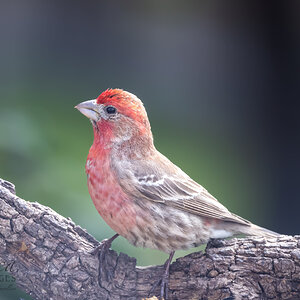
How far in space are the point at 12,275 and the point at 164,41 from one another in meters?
2.82

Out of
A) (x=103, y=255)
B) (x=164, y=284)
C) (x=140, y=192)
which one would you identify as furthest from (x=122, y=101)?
(x=164, y=284)

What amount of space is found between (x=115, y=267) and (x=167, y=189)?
51cm

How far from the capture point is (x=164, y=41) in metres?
5.00

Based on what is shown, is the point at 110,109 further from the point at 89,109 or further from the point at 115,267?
the point at 115,267

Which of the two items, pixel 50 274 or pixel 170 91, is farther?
pixel 170 91

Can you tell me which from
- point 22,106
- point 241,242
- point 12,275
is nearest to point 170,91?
point 22,106

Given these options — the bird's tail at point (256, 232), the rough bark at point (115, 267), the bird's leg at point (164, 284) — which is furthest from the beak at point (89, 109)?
the bird's tail at point (256, 232)

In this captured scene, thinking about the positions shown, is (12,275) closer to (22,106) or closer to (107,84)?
(22,106)

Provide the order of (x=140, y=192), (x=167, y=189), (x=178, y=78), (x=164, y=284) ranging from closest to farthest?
(x=164, y=284) < (x=140, y=192) < (x=167, y=189) < (x=178, y=78)

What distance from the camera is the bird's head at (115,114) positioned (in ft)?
10.4

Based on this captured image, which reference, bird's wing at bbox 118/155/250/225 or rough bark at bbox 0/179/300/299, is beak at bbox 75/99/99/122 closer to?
bird's wing at bbox 118/155/250/225

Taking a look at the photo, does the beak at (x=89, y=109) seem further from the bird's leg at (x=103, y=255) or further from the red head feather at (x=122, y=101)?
the bird's leg at (x=103, y=255)

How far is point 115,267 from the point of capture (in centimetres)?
293

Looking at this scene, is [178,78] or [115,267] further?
[178,78]
